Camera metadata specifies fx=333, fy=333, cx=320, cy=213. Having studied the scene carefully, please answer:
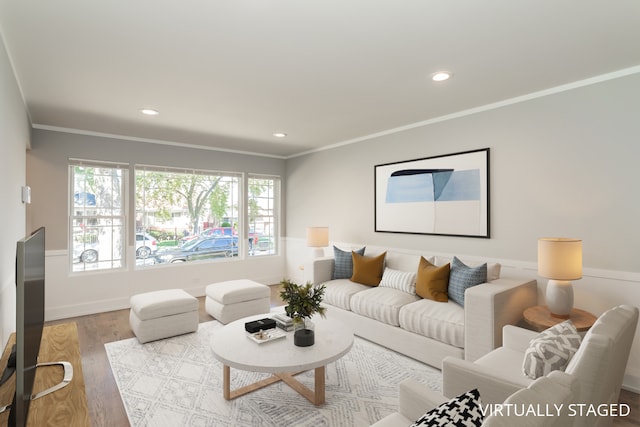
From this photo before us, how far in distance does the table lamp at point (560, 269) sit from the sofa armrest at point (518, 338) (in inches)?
23.1

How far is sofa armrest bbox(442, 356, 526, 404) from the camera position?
1.56 meters

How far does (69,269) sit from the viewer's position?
174 inches

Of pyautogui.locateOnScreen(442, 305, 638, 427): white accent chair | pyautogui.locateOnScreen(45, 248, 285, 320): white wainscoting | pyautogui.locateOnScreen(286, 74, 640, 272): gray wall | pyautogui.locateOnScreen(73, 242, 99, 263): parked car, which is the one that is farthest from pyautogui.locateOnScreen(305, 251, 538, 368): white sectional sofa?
pyautogui.locateOnScreen(73, 242, 99, 263): parked car

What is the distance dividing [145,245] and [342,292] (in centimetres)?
313

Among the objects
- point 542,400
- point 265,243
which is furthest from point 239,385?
point 265,243

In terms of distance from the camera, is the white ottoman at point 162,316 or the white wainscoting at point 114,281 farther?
the white wainscoting at point 114,281

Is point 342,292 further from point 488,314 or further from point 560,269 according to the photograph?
point 560,269

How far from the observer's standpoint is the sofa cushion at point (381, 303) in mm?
3279

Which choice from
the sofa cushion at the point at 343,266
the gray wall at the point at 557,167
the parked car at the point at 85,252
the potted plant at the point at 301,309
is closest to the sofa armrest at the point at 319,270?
the sofa cushion at the point at 343,266

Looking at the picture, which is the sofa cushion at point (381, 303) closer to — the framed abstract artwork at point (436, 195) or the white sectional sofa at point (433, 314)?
the white sectional sofa at point (433, 314)

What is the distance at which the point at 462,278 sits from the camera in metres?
3.17

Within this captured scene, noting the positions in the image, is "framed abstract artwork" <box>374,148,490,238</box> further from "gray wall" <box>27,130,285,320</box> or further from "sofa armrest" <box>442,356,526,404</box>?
"gray wall" <box>27,130,285,320</box>

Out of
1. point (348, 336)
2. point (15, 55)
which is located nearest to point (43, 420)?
point (348, 336)

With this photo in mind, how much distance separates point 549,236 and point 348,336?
2.10 metres
